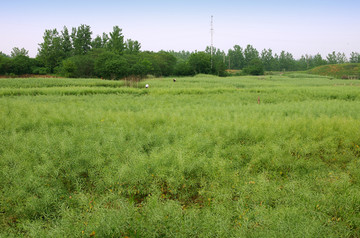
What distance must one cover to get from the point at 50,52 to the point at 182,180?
7153cm

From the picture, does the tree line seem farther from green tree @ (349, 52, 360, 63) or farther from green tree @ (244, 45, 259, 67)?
green tree @ (349, 52, 360, 63)

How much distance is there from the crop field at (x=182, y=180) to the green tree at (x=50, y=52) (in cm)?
6249

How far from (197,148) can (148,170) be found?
1.88 meters

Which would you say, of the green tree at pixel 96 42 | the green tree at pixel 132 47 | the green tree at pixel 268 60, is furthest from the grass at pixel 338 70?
the green tree at pixel 96 42

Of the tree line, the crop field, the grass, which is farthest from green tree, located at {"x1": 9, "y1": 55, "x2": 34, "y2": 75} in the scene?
the grass

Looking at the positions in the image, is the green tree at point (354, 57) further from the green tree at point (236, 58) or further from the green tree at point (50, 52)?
the green tree at point (50, 52)

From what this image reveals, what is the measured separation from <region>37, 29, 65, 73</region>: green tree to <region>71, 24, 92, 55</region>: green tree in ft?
20.9

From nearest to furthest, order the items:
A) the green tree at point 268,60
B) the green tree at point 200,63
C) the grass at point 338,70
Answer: the green tree at point 200,63
the grass at point 338,70
the green tree at point 268,60

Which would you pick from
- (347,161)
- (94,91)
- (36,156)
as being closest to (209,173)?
(347,161)

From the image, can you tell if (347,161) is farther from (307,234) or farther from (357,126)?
(307,234)

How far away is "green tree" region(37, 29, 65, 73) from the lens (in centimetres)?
6119

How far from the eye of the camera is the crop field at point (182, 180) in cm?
371

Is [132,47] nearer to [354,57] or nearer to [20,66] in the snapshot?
[20,66]

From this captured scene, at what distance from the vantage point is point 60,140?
23.2ft
